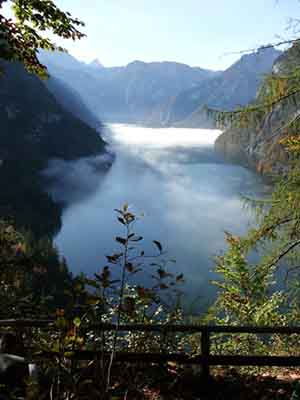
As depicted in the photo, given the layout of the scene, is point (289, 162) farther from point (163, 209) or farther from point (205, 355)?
point (163, 209)

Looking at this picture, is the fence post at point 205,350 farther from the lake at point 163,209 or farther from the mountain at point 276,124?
the lake at point 163,209

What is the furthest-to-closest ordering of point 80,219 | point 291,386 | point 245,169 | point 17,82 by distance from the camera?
point 17,82 < point 245,169 < point 80,219 < point 291,386

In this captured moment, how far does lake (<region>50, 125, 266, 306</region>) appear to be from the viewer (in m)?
64.8

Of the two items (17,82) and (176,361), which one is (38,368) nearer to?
(176,361)

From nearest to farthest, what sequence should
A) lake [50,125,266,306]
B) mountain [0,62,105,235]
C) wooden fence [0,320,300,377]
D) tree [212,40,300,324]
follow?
wooden fence [0,320,300,377]
tree [212,40,300,324]
lake [50,125,266,306]
mountain [0,62,105,235]

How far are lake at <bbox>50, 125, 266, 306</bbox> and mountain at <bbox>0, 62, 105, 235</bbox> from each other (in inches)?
287

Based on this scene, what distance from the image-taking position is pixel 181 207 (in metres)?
96.0

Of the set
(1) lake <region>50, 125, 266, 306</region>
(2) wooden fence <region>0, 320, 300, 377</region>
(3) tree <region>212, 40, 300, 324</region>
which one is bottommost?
(1) lake <region>50, 125, 266, 306</region>

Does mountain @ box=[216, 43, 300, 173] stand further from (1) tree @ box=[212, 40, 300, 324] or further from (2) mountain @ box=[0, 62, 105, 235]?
(2) mountain @ box=[0, 62, 105, 235]

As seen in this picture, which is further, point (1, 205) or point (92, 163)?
point (92, 163)

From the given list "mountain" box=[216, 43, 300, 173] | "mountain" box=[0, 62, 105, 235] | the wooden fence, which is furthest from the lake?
the wooden fence

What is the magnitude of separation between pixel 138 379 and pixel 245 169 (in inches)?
6064

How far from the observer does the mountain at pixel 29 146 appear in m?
104

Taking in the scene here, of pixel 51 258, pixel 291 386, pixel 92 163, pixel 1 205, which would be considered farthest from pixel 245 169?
pixel 291 386
